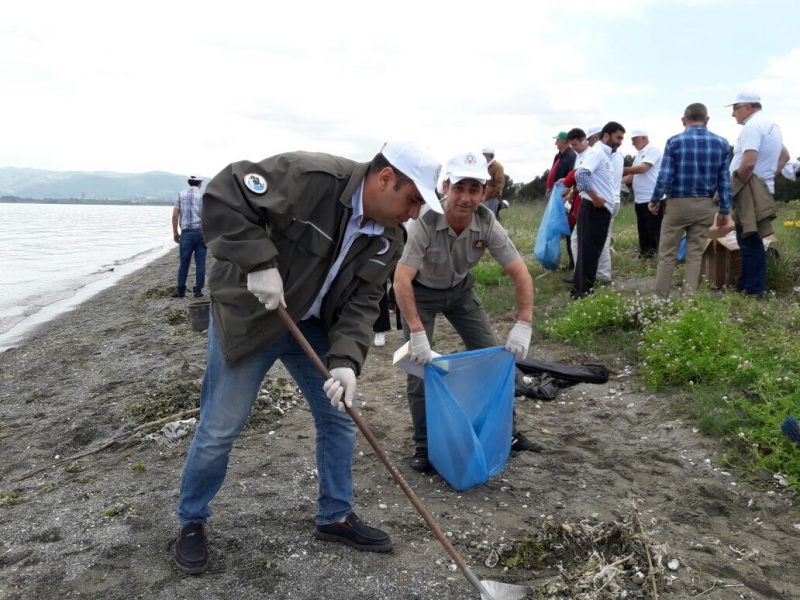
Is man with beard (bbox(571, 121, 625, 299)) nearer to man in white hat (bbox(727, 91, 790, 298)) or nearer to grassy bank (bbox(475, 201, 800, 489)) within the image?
grassy bank (bbox(475, 201, 800, 489))

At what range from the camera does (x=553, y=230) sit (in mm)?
8062

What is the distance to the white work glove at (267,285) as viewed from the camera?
7.65ft

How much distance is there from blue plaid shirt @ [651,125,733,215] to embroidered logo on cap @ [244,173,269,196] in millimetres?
4888

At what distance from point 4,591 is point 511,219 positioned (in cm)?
1465

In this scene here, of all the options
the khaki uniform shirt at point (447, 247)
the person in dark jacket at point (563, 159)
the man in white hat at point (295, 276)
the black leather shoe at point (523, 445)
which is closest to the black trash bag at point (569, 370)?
→ the black leather shoe at point (523, 445)

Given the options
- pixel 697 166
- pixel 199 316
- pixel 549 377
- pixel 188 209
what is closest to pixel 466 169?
pixel 549 377

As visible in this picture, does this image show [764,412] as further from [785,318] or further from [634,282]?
[634,282]

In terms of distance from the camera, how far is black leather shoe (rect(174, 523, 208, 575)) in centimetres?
266

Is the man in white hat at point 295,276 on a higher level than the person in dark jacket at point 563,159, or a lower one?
lower

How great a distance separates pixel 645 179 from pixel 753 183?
6.71ft

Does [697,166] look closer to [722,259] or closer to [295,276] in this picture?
[722,259]

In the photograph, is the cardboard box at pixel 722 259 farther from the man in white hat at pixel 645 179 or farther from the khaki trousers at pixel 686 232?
the man in white hat at pixel 645 179

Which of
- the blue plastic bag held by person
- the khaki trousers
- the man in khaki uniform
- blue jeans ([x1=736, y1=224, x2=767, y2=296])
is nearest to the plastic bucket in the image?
the man in khaki uniform

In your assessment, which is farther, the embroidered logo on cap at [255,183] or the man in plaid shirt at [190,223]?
the man in plaid shirt at [190,223]
